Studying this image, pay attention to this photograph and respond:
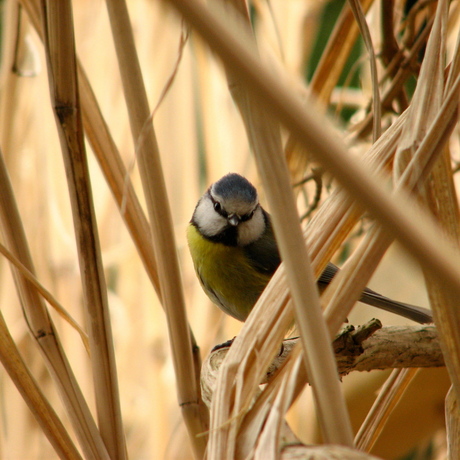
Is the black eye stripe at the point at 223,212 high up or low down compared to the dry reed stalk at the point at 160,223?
up

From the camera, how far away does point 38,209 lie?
1.35 meters

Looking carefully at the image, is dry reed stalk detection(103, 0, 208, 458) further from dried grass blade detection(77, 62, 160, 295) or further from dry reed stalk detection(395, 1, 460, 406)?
dry reed stalk detection(395, 1, 460, 406)

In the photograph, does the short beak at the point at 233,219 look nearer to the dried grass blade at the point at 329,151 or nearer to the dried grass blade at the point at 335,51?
the dried grass blade at the point at 335,51

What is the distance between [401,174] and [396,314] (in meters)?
0.73

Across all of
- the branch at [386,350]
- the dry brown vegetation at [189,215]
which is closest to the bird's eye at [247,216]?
the dry brown vegetation at [189,215]

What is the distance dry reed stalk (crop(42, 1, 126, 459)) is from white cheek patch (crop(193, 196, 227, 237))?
0.68 m

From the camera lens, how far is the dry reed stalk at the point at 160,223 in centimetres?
55

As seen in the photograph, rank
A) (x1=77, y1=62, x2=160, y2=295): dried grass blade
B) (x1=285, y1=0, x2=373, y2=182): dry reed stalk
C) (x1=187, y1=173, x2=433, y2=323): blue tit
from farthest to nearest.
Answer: (x1=187, y1=173, x2=433, y2=323): blue tit
(x1=285, y1=0, x2=373, y2=182): dry reed stalk
(x1=77, y1=62, x2=160, y2=295): dried grass blade

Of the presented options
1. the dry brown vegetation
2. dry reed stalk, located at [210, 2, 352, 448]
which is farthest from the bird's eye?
dry reed stalk, located at [210, 2, 352, 448]

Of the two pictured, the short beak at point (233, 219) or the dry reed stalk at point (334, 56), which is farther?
the short beak at point (233, 219)

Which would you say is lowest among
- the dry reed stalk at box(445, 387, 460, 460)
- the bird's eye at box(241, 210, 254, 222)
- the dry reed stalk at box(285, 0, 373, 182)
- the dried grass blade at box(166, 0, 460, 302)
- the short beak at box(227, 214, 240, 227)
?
the dry reed stalk at box(445, 387, 460, 460)

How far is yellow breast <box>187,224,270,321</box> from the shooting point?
1.20 meters

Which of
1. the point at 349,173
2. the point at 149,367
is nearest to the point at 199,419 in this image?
the point at 349,173

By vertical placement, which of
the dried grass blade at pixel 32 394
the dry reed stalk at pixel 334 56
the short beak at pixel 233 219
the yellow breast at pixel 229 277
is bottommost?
the dried grass blade at pixel 32 394
